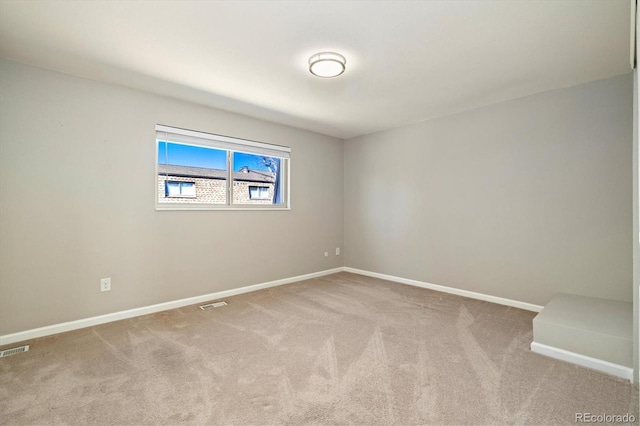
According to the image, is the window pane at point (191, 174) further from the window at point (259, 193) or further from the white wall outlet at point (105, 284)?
the white wall outlet at point (105, 284)

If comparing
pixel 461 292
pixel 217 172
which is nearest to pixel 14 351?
pixel 217 172

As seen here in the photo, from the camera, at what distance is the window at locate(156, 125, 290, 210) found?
135 inches

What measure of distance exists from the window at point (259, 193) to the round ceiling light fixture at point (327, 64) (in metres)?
2.06

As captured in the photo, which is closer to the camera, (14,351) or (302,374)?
(302,374)

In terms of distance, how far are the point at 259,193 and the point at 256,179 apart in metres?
0.20

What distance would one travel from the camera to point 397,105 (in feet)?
11.8

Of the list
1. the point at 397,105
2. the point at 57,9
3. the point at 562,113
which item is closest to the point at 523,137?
the point at 562,113

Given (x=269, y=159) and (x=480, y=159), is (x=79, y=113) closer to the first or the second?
(x=269, y=159)

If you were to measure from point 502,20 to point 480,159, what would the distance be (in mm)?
1979

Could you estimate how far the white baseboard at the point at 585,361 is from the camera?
196 cm

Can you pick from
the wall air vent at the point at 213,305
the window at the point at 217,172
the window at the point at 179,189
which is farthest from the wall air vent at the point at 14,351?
the window at the point at 179,189

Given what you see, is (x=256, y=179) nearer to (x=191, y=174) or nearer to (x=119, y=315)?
(x=191, y=174)

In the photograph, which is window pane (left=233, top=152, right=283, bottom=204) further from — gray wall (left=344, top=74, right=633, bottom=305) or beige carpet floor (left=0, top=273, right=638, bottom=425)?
beige carpet floor (left=0, top=273, right=638, bottom=425)

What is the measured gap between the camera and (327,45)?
2.27 m
